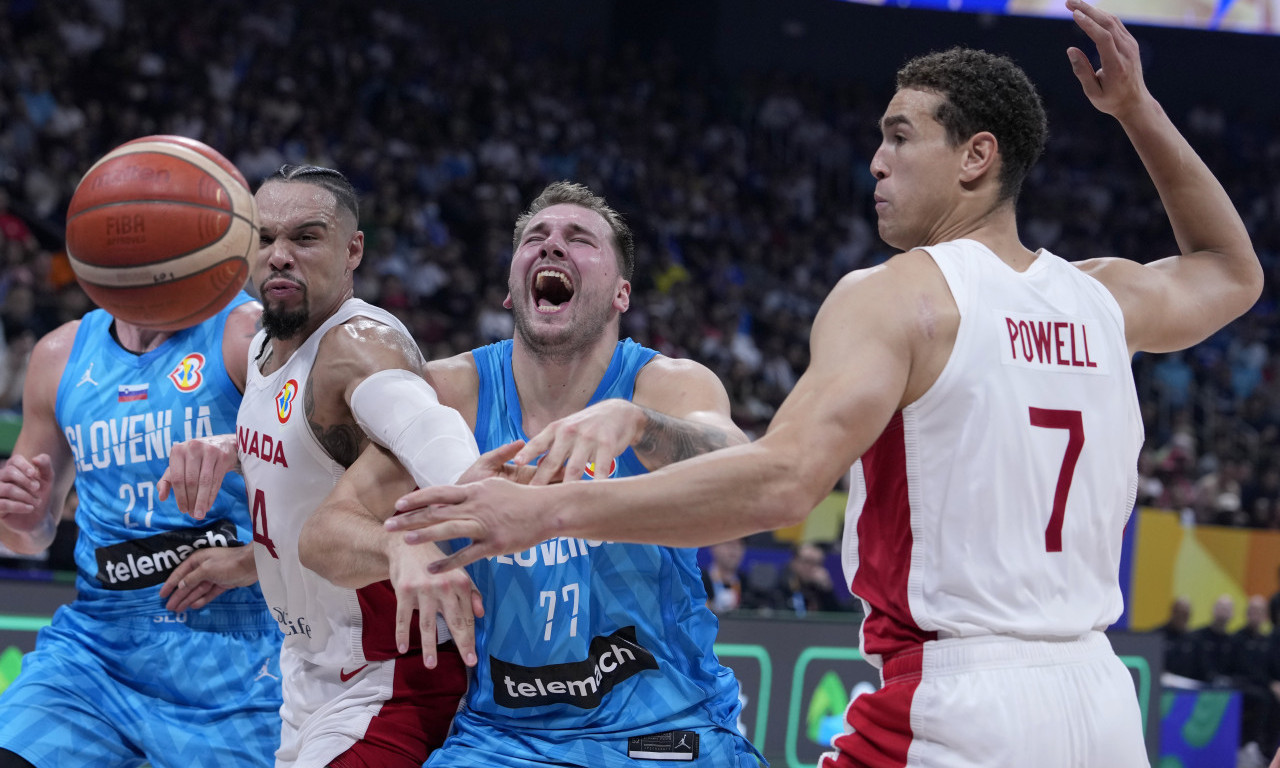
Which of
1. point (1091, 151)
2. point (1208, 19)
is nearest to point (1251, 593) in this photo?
point (1208, 19)

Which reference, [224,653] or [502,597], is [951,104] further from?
[224,653]

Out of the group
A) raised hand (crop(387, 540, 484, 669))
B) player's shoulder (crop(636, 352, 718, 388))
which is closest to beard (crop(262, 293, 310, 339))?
player's shoulder (crop(636, 352, 718, 388))

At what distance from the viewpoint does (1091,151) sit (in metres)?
23.0

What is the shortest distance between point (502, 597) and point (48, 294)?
9.03 meters

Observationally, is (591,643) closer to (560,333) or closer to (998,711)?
(560,333)

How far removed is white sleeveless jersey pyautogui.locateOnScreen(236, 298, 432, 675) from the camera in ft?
12.4

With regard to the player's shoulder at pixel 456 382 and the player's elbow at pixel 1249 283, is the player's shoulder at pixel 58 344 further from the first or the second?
the player's elbow at pixel 1249 283

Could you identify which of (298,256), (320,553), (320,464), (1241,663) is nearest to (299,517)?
(320,464)

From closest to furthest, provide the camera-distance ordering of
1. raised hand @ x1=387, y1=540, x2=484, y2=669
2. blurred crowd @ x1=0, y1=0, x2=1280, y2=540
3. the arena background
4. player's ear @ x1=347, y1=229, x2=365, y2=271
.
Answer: raised hand @ x1=387, y1=540, x2=484, y2=669
player's ear @ x1=347, y1=229, x2=365, y2=271
the arena background
blurred crowd @ x1=0, y1=0, x2=1280, y2=540

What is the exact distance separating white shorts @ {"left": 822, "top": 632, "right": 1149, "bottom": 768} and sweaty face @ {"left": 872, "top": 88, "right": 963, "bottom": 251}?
0.95 metres

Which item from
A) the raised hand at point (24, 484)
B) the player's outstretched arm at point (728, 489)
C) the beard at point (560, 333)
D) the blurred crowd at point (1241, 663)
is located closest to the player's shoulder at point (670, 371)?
the beard at point (560, 333)

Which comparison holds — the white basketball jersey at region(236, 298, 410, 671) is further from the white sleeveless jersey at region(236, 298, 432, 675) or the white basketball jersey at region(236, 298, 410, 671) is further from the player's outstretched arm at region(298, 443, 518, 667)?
the player's outstretched arm at region(298, 443, 518, 667)

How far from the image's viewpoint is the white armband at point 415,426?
3215 millimetres

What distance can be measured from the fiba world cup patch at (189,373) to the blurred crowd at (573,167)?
20.3 ft
